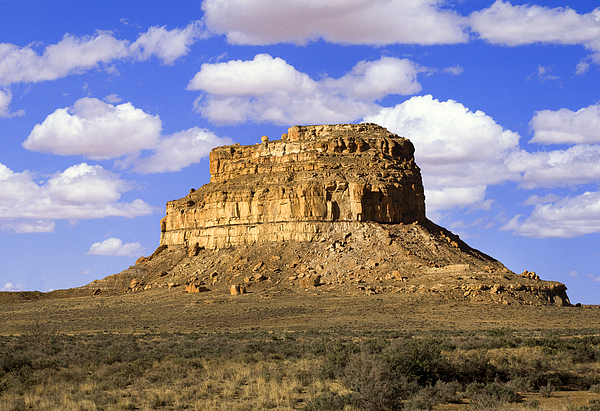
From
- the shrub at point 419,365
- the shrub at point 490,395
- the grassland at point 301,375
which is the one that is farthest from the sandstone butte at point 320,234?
the shrub at point 490,395

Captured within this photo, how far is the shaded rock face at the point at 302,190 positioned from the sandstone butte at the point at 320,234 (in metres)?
0.14

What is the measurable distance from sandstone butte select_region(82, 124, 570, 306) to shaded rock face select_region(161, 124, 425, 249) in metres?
0.14

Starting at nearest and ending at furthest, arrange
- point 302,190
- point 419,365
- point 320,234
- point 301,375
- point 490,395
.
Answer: point 490,395 → point 419,365 → point 301,375 → point 320,234 → point 302,190

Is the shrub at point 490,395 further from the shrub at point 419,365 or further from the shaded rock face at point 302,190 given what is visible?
the shaded rock face at point 302,190

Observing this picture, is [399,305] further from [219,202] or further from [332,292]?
[219,202]

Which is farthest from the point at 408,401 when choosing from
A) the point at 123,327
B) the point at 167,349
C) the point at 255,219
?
the point at 255,219

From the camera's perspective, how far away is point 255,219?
3346 inches

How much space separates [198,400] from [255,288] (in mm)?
53216

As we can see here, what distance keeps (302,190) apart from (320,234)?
5.65 meters

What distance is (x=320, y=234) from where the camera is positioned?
79625 millimetres

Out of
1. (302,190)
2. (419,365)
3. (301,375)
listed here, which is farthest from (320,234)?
(419,365)

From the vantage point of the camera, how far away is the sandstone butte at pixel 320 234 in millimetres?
68562

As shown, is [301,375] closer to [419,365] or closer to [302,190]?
[419,365]

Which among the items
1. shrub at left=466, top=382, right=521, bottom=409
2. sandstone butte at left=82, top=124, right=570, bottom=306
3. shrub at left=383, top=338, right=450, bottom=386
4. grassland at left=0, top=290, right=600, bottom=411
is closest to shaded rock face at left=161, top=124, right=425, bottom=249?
sandstone butte at left=82, top=124, right=570, bottom=306
